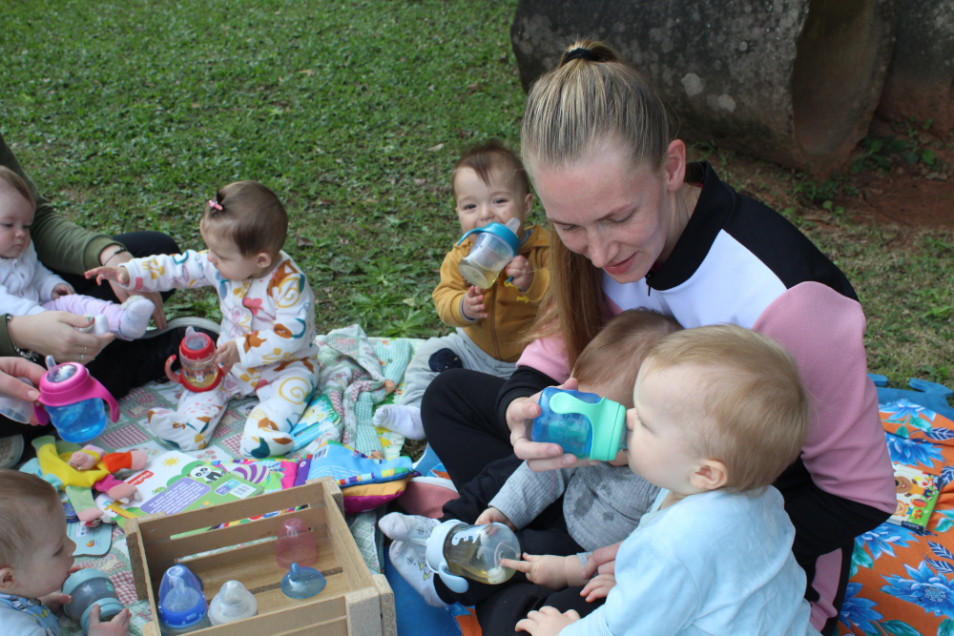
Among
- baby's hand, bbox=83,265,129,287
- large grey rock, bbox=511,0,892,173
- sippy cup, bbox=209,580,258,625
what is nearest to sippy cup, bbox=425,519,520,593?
sippy cup, bbox=209,580,258,625

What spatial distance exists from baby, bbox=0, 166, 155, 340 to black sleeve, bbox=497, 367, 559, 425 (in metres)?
1.71

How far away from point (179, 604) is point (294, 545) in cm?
38

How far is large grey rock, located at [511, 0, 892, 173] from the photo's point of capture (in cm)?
494

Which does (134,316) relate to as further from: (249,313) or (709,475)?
(709,475)

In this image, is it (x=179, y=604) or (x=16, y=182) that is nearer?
(x=179, y=604)

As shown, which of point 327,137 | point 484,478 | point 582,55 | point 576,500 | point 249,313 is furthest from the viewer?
point 327,137

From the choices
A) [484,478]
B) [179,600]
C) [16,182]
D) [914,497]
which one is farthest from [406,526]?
[16,182]

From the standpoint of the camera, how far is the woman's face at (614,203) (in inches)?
Result: 70.5

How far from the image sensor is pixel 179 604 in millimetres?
2213

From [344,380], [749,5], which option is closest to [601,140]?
[344,380]

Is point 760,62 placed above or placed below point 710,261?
above

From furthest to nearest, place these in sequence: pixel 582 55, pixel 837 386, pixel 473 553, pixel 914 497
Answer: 1. pixel 914 497
2. pixel 473 553
3. pixel 582 55
4. pixel 837 386

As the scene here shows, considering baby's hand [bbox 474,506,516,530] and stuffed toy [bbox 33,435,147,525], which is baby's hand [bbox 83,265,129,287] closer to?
stuffed toy [bbox 33,435,147,525]

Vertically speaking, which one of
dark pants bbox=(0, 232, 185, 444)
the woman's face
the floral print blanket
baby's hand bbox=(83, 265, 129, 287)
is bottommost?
the floral print blanket
